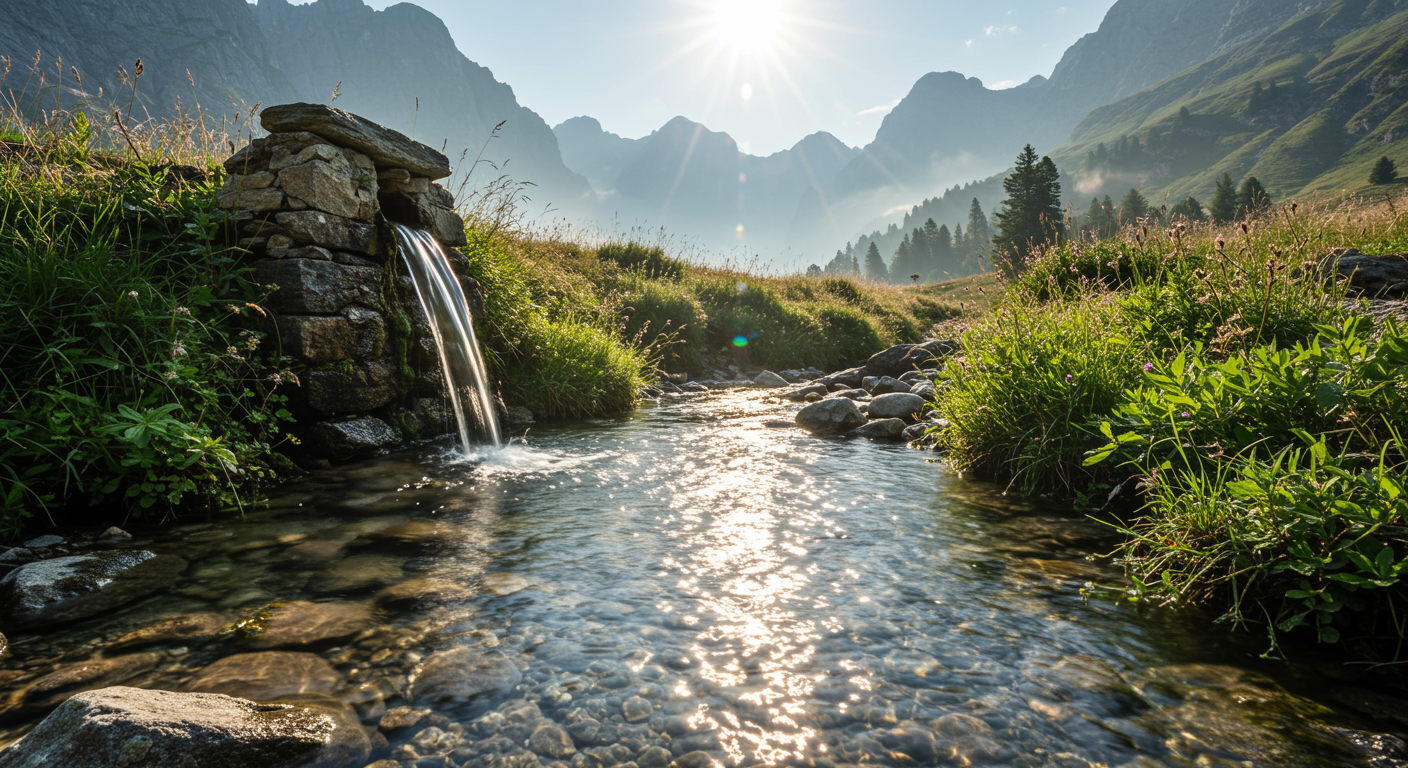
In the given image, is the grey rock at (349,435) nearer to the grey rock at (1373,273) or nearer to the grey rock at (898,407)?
the grey rock at (898,407)

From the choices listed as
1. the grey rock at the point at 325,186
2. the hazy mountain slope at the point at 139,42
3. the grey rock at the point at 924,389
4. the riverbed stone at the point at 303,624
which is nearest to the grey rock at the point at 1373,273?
the grey rock at the point at 924,389

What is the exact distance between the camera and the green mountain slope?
116750 millimetres

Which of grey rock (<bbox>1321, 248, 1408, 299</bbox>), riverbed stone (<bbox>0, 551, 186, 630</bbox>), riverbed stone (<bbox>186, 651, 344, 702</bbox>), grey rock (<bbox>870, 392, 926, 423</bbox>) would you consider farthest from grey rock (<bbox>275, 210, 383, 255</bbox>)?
grey rock (<bbox>1321, 248, 1408, 299</bbox>)

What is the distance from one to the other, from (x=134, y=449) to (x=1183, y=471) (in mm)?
5574

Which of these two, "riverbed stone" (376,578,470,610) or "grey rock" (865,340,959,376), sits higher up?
"grey rock" (865,340,959,376)

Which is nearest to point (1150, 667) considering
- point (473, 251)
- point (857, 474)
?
point (857, 474)

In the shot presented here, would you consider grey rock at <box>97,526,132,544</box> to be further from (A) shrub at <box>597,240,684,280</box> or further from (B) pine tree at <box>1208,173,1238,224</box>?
(B) pine tree at <box>1208,173,1238,224</box>

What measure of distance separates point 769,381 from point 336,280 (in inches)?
341

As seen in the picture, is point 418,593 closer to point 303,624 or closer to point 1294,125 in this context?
point 303,624

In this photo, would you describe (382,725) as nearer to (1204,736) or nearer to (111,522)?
→ (1204,736)

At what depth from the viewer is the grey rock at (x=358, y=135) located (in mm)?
5445

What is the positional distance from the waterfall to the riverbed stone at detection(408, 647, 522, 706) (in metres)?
4.19

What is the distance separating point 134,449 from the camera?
10.6ft

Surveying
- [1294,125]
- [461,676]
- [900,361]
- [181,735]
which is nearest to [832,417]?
[900,361]
